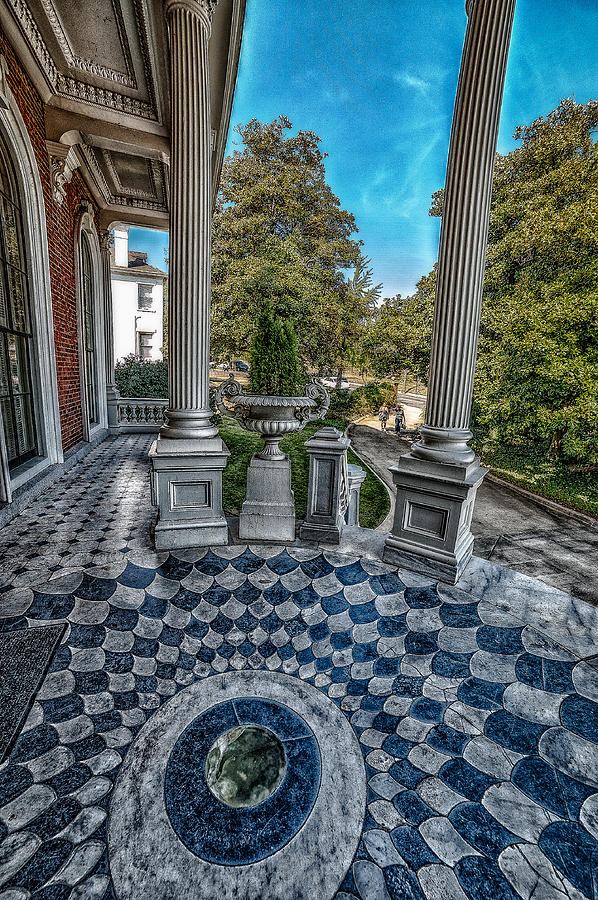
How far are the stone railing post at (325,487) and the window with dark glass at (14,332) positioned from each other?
3.58m

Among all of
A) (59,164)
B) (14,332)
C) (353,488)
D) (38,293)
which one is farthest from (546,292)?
(14,332)

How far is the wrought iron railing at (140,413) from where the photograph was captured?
9.88m

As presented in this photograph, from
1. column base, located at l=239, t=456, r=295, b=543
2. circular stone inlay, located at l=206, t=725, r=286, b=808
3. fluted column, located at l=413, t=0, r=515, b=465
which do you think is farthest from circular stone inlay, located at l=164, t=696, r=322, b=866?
fluted column, located at l=413, t=0, r=515, b=465

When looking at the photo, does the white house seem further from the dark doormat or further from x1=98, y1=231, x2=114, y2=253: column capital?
the dark doormat

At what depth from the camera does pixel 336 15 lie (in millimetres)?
7770

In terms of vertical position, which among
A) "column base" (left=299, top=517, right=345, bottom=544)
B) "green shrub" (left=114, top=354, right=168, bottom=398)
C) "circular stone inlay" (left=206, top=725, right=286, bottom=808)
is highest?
"green shrub" (left=114, top=354, right=168, bottom=398)

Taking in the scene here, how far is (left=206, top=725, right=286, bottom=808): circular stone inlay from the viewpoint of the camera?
6.00 feet

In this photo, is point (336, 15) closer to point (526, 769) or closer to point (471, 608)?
point (471, 608)

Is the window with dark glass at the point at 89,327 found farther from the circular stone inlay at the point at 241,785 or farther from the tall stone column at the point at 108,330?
the circular stone inlay at the point at 241,785

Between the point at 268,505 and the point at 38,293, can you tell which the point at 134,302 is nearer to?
the point at 38,293

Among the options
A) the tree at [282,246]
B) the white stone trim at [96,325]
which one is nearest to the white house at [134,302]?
the tree at [282,246]

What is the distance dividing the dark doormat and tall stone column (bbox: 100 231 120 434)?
7.85 meters

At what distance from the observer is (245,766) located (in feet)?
6.43

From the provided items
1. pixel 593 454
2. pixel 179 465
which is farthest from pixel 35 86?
pixel 593 454
